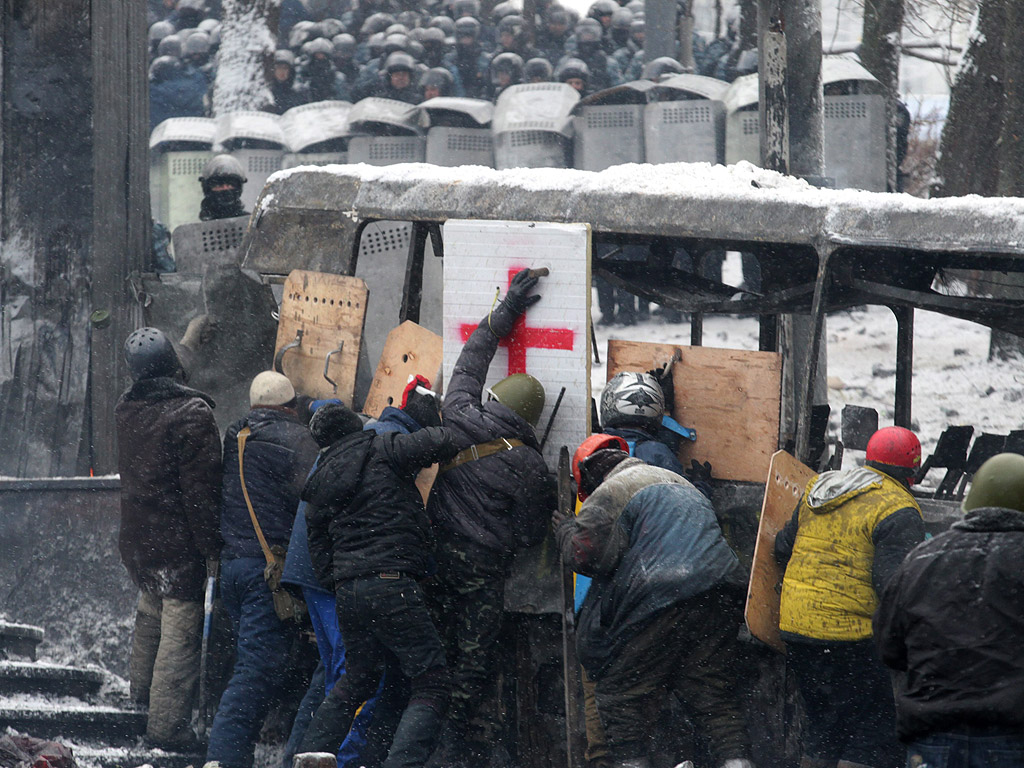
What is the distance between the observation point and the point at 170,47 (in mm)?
17797

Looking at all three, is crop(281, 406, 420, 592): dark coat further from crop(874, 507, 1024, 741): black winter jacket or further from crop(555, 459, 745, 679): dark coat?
crop(874, 507, 1024, 741): black winter jacket

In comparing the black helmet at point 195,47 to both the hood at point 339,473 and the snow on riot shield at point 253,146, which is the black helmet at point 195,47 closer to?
the snow on riot shield at point 253,146

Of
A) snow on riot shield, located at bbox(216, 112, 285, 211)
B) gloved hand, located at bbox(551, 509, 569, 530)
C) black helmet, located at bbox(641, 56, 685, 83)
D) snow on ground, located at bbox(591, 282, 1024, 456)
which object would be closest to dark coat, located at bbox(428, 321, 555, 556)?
gloved hand, located at bbox(551, 509, 569, 530)

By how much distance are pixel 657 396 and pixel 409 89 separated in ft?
38.4

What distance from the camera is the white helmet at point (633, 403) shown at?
5.50 meters

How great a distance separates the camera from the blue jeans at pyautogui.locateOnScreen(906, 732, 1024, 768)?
349cm

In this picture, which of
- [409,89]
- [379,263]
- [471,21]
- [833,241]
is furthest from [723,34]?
[833,241]

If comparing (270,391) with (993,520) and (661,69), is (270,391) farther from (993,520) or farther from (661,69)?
(661,69)

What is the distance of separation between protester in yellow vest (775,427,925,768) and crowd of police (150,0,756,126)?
38.8ft

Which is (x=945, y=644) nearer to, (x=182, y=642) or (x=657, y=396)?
(x=657, y=396)

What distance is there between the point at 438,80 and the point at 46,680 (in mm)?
11353

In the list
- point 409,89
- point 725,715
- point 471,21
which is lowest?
point 725,715

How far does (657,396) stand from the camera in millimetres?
5555

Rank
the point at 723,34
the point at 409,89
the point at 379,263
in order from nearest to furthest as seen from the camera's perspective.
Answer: the point at 379,263
the point at 409,89
the point at 723,34
